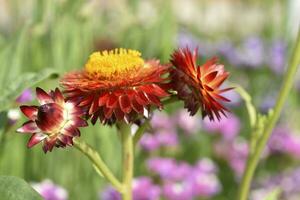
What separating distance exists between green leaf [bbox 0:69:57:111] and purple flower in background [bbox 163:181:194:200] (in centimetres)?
65

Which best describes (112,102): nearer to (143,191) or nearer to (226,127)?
(143,191)

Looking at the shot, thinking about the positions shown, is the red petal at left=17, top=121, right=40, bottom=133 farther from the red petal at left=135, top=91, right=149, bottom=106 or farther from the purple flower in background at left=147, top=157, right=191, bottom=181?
the purple flower in background at left=147, top=157, right=191, bottom=181

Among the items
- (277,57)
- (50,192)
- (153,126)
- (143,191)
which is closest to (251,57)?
(277,57)

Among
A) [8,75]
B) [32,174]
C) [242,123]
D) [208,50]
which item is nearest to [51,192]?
[8,75]

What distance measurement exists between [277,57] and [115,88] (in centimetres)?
191

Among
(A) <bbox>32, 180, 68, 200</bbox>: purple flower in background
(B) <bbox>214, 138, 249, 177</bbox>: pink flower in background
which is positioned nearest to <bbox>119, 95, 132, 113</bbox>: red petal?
(A) <bbox>32, 180, 68, 200</bbox>: purple flower in background

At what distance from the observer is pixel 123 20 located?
6.84 feet

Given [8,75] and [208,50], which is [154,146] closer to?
[8,75]

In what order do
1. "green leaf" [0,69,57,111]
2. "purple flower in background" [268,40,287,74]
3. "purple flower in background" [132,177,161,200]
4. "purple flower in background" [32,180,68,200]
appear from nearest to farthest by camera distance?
1. "green leaf" [0,69,57,111]
2. "purple flower in background" [32,180,68,200]
3. "purple flower in background" [132,177,161,200]
4. "purple flower in background" [268,40,287,74]

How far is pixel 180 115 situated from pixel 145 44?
268mm

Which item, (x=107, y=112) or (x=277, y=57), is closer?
(x=107, y=112)

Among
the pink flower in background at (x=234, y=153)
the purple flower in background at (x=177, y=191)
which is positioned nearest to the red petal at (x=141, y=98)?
the purple flower in background at (x=177, y=191)

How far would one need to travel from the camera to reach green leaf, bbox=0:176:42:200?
86 cm

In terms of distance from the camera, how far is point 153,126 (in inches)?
83.5
